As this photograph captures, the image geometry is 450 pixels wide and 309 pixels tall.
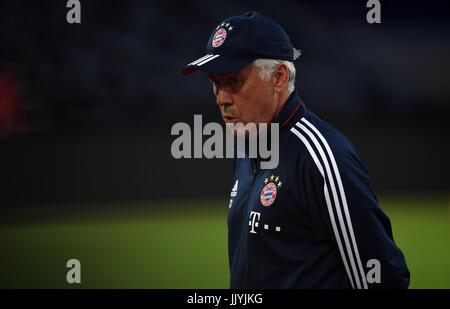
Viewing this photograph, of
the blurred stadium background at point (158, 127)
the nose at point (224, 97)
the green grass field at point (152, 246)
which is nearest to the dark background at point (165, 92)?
the blurred stadium background at point (158, 127)

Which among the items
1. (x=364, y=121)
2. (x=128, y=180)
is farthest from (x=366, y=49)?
(x=128, y=180)

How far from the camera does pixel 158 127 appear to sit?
34.6ft

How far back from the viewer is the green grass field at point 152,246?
544 cm

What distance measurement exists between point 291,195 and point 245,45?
501 millimetres

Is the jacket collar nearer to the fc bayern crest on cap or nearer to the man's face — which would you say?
the man's face

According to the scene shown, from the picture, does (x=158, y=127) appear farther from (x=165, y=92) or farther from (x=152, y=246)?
(x=152, y=246)

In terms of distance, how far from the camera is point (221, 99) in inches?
70.5

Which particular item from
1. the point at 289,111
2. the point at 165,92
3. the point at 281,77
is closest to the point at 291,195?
the point at 289,111

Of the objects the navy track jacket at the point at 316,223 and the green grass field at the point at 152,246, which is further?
the green grass field at the point at 152,246

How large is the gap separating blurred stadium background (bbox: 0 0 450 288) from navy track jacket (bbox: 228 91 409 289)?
12.1 ft

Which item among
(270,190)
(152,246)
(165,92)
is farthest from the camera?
(165,92)

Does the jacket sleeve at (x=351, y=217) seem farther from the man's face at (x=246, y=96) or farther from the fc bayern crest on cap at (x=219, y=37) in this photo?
the fc bayern crest on cap at (x=219, y=37)

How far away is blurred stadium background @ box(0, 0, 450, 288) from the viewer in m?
6.64

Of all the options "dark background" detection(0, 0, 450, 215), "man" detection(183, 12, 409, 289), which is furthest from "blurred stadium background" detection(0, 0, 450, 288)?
"man" detection(183, 12, 409, 289)
